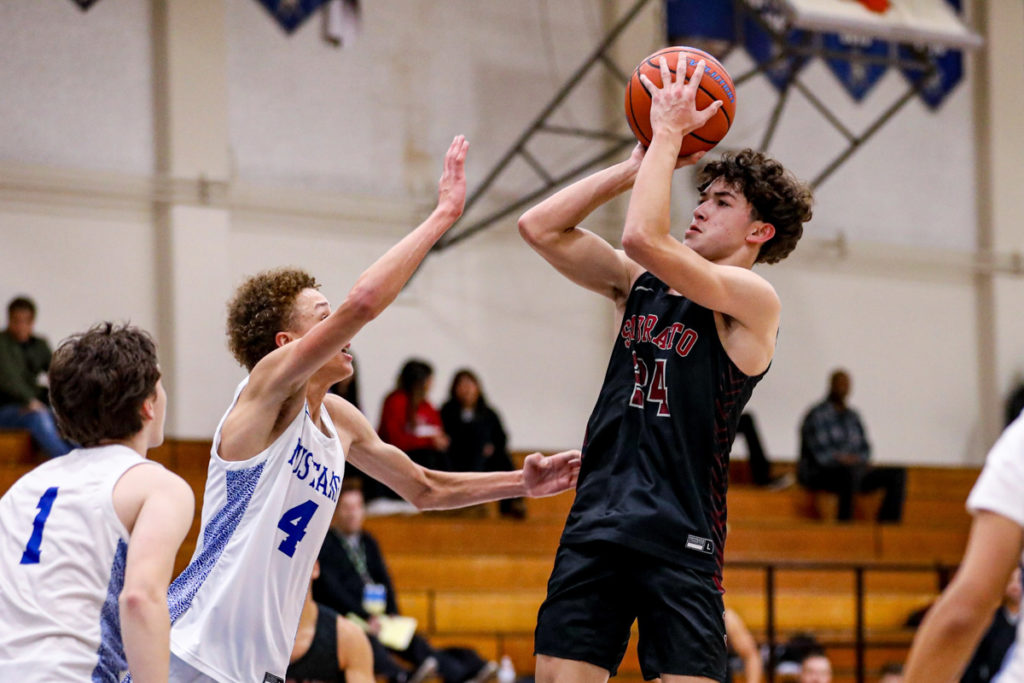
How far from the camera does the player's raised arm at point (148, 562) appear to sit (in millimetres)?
2826

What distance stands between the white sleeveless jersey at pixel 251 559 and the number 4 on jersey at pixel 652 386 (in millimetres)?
873

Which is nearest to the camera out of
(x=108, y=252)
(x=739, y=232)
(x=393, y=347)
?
(x=739, y=232)

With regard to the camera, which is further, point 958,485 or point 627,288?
point 958,485

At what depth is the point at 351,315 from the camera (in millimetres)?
3344

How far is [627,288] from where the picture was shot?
3840 millimetres

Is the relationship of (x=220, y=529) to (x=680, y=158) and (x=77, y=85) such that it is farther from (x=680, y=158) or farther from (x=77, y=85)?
(x=77, y=85)

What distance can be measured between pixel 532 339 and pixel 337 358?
9.78 meters

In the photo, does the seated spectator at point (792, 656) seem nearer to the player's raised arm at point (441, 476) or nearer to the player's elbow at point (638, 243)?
the player's raised arm at point (441, 476)

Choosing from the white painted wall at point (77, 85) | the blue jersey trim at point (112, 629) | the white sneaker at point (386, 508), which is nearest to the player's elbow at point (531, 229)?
the blue jersey trim at point (112, 629)

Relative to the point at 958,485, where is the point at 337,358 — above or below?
above

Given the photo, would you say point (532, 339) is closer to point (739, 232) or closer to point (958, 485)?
point (958, 485)

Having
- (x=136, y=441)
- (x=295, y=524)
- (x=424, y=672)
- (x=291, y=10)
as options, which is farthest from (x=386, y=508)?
(x=136, y=441)

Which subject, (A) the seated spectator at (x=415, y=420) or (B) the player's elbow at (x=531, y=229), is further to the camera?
(A) the seated spectator at (x=415, y=420)

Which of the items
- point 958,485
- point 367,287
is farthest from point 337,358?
point 958,485
